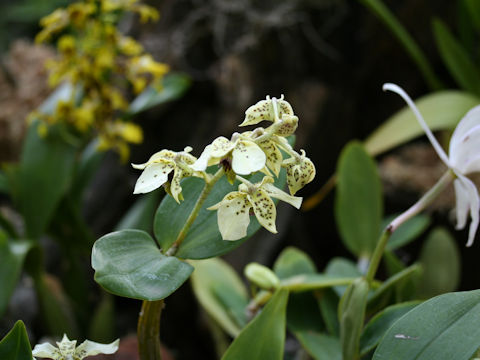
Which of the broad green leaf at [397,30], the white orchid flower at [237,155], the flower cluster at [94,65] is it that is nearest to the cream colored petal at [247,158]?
the white orchid flower at [237,155]

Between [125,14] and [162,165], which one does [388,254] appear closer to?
[162,165]

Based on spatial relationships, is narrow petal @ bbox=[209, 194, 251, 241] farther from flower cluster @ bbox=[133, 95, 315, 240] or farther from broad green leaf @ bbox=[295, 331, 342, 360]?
broad green leaf @ bbox=[295, 331, 342, 360]

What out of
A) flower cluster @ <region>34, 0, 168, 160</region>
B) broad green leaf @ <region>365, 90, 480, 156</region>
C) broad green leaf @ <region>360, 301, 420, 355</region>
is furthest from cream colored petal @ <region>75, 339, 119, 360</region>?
broad green leaf @ <region>365, 90, 480, 156</region>

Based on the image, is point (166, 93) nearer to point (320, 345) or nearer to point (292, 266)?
point (292, 266)

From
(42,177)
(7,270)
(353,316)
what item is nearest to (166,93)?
(42,177)

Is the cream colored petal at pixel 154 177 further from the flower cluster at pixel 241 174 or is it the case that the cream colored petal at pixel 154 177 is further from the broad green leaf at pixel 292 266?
the broad green leaf at pixel 292 266

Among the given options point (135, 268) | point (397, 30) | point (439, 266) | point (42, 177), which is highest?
point (397, 30)

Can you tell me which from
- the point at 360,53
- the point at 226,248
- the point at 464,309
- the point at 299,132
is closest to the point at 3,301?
the point at 226,248
